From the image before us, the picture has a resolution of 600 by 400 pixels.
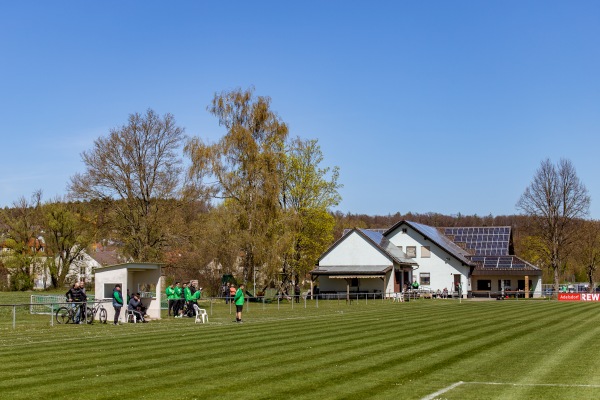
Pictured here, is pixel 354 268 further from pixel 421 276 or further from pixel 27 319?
pixel 27 319

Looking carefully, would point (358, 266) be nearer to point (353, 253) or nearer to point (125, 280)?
point (353, 253)

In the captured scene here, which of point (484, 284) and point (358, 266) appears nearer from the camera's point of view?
point (358, 266)

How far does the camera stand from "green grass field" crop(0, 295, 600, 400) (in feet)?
41.7

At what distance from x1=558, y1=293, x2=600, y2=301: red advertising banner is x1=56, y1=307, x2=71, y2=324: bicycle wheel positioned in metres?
44.6

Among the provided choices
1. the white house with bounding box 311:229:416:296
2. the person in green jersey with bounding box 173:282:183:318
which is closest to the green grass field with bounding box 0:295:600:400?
the person in green jersey with bounding box 173:282:183:318

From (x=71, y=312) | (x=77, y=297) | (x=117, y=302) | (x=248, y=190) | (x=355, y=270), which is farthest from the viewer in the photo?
(x=355, y=270)

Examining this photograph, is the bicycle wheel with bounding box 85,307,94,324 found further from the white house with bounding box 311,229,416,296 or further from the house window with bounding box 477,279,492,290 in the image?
the house window with bounding box 477,279,492,290

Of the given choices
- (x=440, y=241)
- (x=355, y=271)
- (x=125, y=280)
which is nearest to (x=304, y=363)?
(x=125, y=280)

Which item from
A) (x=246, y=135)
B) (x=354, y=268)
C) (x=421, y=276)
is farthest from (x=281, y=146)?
(x=421, y=276)

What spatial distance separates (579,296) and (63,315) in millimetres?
46365

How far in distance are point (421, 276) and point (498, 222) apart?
115 metres

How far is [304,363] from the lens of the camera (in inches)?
645

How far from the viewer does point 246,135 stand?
184 ft

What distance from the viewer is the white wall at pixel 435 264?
256ft
